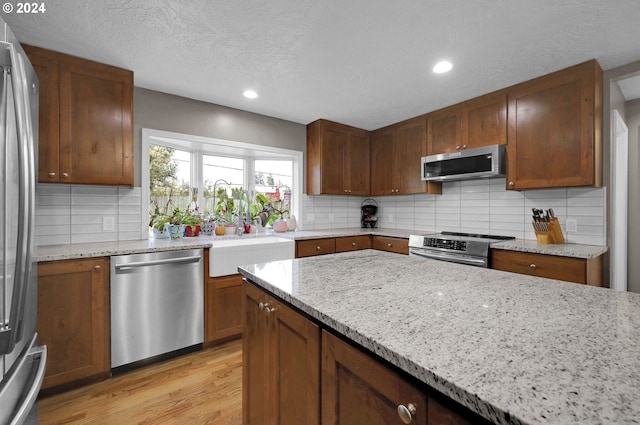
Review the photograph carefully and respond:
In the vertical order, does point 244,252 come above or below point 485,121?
below

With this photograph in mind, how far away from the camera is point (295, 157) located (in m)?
3.71

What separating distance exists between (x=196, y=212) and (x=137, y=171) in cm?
70

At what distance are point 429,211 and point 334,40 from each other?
2459 millimetres

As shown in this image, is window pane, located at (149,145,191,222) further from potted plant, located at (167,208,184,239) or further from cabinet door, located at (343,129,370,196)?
cabinet door, located at (343,129,370,196)

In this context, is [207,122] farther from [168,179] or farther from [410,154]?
[410,154]

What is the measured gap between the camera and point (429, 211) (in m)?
3.62

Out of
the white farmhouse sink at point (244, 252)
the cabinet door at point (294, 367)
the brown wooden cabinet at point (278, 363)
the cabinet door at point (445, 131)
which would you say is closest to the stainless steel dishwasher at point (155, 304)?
the white farmhouse sink at point (244, 252)

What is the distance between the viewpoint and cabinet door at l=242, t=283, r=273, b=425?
1.14 m

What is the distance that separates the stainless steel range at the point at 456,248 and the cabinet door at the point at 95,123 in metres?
2.72

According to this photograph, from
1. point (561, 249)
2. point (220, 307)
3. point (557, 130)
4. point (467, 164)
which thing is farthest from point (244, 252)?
point (557, 130)

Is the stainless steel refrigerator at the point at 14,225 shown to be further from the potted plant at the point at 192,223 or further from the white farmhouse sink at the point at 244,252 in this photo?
the potted plant at the point at 192,223

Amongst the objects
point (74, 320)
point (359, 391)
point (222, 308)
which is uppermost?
point (359, 391)

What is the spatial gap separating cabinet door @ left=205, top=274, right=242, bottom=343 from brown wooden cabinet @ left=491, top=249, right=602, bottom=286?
225 centimetres

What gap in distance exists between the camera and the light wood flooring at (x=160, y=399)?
164 cm
